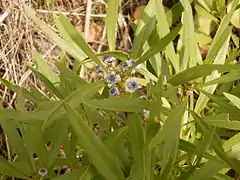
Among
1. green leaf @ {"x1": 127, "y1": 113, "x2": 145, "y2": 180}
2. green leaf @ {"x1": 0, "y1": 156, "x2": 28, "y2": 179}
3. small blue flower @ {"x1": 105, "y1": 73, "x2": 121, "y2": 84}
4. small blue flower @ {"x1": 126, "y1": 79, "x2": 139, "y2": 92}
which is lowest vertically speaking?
green leaf @ {"x1": 0, "y1": 156, "x2": 28, "y2": 179}

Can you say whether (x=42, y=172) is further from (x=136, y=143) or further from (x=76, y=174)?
(x=136, y=143)

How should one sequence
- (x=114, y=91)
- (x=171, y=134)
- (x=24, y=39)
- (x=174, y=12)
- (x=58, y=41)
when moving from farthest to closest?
(x=24, y=39), (x=174, y=12), (x=58, y=41), (x=114, y=91), (x=171, y=134)

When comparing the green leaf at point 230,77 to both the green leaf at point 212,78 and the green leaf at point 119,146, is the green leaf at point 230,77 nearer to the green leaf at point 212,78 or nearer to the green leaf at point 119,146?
the green leaf at point 212,78

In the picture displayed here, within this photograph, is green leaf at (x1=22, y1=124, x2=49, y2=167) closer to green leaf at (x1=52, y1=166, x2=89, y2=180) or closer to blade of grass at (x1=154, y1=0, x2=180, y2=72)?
green leaf at (x1=52, y1=166, x2=89, y2=180)

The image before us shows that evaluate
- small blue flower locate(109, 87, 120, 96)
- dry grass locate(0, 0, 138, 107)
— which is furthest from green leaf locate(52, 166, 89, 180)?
dry grass locate(0, 0, 138, 107)

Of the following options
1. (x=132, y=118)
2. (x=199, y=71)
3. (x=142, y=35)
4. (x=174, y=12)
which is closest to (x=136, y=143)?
(x=132, y=118)

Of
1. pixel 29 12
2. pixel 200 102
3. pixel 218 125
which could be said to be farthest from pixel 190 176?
pixel 29 12

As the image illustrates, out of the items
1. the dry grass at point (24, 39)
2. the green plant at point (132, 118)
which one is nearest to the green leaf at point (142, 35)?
the green plant at point (132, 118)

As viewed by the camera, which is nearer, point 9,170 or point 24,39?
point 9,170
